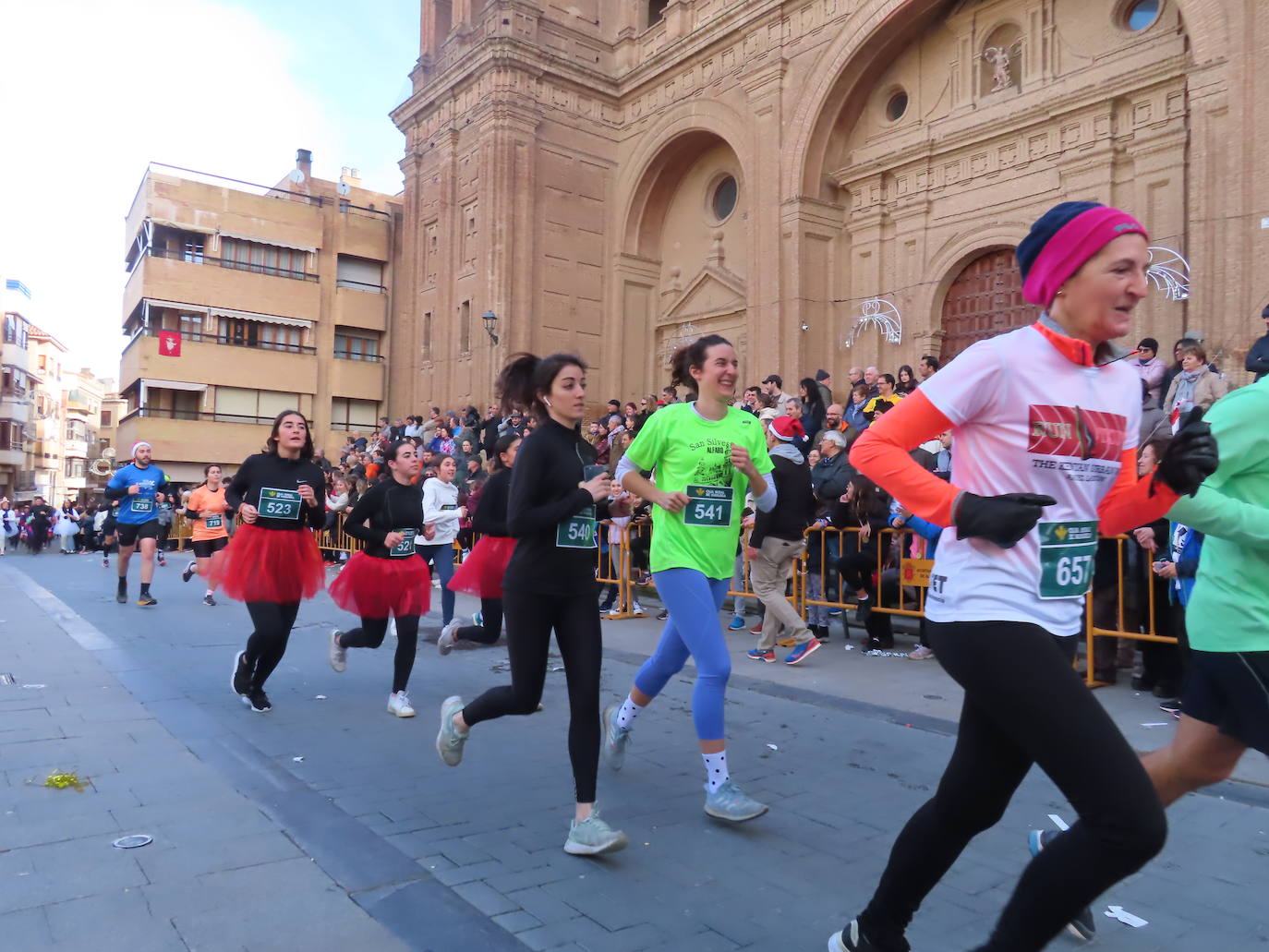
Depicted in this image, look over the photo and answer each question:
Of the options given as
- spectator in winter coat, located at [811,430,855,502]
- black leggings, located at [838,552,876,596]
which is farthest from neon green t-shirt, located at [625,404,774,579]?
spectator in winter coat, located at [811,430,855,502]

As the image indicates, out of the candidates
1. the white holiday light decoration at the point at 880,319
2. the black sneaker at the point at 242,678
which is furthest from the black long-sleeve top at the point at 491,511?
the white holiday light decoration at the point at 880,319

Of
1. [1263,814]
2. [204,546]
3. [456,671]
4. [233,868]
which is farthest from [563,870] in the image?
[204,546]

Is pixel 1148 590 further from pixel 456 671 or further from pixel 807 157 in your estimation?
pixel 807 157

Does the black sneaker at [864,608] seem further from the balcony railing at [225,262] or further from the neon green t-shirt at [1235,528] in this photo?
the balcony railing at [225,262]

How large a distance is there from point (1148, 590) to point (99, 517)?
99.1 feet

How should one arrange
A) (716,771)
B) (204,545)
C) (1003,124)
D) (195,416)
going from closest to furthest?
1. (716,771)
2. (204,545)
3. (1003,124)
4. (195,416)

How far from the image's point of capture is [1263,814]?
14.4 ft

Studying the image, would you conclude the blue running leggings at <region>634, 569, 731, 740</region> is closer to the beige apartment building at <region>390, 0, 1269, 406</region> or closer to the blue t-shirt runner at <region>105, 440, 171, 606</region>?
the blue t-shirt runner at <region>105, 440, 171, 606</region>

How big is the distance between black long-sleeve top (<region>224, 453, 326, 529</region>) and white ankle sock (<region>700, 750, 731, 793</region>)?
3.86 meters

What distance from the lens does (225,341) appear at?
36500 millimetres

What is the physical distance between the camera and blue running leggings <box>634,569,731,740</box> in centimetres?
428

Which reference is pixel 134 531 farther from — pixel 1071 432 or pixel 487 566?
pixel 1071 432

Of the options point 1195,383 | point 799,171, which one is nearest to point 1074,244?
point 1195,383

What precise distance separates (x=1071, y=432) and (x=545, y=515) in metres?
2.23
